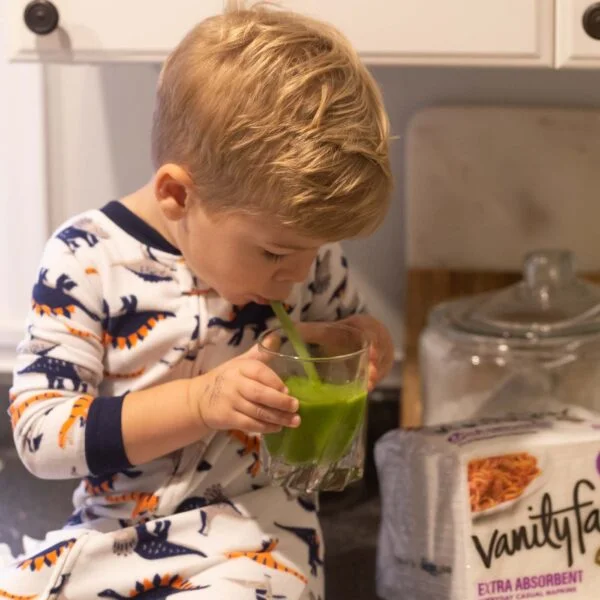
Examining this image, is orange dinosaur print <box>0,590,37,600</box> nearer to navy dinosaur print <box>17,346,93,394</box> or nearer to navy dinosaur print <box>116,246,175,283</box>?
navy dinosaur print <box>17,346,93,394</box>

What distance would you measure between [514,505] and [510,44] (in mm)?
426

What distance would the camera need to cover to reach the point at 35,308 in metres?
0.89

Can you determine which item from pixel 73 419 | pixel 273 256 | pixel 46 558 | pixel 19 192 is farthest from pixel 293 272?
pixel 19 192

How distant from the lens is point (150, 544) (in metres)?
0.90

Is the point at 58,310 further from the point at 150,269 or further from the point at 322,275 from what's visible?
the point at 322,275

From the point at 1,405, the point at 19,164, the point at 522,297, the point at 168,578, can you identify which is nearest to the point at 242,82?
the point at 168,578

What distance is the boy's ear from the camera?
31.8 inches

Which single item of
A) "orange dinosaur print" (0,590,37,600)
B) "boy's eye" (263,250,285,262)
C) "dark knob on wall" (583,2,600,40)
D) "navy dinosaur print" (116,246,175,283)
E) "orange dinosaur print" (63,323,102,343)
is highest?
"dark knob on wall" (583,2,600,40)

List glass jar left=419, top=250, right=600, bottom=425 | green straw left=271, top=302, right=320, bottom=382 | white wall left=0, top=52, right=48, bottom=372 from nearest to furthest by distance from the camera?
1. green straw left=271, top=302, right=320, bottom=382
2. glass jar left=419, top=250, right=600, bottom=425
3. white wall left=0, top=52, right=48, bottom=372

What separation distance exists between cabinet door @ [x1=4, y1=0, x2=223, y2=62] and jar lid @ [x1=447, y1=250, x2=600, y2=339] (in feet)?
1.53

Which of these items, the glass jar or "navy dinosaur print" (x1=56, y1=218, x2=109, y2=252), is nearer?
"navy dinosaur print" (x1=56, y1=218, x2=109, y2=252)

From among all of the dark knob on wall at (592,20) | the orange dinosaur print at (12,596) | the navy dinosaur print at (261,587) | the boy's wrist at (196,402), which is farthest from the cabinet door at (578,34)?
the orange dinosaur print at (12,596)

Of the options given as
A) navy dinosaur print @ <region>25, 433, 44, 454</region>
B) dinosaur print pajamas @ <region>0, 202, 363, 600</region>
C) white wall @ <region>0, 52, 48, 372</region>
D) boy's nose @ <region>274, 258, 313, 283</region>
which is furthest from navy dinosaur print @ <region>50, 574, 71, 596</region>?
white wall @ <region>0, 52, 48, 372</region>

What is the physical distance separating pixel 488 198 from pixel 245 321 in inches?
17.9
